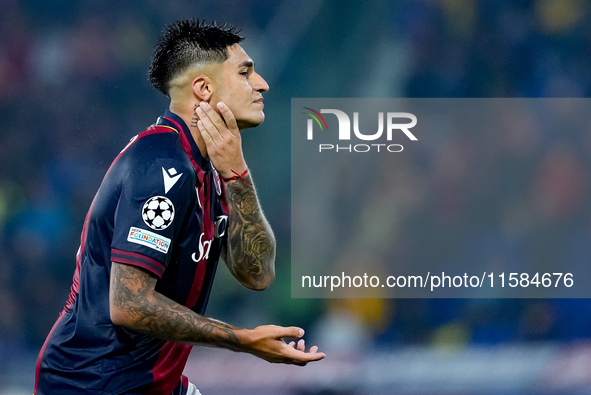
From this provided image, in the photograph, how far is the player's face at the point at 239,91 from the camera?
8.89 ft

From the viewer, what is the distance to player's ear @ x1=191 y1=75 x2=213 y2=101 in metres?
A: 2.69

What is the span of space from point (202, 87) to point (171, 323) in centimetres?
90

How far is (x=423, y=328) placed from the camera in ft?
17.9

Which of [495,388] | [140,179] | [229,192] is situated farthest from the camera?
[495,388]

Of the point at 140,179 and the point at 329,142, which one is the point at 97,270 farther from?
the point at 329,142

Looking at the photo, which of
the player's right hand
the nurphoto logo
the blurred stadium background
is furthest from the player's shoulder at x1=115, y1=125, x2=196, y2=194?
the nurphoto logo

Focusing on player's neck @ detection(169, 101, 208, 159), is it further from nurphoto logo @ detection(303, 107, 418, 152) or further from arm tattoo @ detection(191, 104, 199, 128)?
nurphoto logo @ detection(303, 107, 418, 152)

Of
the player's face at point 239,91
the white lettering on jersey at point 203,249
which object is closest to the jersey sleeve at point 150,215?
the white lettering on jersey at point 203,249

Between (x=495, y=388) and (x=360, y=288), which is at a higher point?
(x=360, y=288)

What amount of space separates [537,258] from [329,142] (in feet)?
5.84

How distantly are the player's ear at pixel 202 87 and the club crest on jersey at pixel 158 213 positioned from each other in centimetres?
55

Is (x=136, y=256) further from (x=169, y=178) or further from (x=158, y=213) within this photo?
(x=169, y=178)

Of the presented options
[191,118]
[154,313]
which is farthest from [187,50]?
[154,313]

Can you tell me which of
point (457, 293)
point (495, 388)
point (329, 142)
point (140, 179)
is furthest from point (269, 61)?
point (140, 179)
